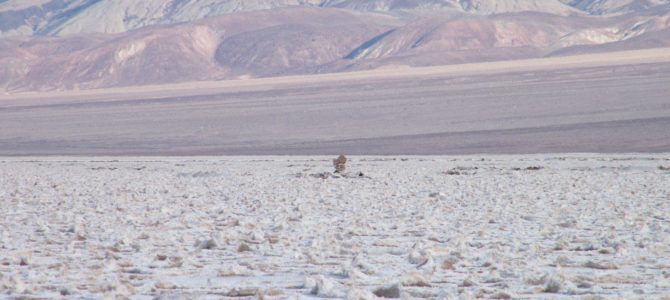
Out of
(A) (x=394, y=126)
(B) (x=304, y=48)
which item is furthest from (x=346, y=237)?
(B) (x=304, y=48)

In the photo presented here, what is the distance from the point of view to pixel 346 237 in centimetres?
932

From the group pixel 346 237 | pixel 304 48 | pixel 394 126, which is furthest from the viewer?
pixel 304 48

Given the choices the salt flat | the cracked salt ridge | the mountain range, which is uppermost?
the mountain range

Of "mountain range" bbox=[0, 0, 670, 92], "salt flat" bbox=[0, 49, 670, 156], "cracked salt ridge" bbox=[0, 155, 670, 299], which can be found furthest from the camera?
"mountain range" bbox=[0, 0, 670, 92]

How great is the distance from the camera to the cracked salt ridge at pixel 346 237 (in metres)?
6.66

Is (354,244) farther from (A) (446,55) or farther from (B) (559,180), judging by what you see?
(A) (446,55)

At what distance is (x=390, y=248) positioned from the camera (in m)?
8.48

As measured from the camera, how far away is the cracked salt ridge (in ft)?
21.8

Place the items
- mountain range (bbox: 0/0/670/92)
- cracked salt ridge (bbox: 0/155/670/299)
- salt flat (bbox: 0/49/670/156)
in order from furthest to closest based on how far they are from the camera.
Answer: mountain range (bbox: 0/0/670/92) < salt flat (bbox: 0/49/670/156) < cracked salt ridge (bbox: 0/155/670/299)

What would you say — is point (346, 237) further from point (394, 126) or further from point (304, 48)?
point (304, 48)

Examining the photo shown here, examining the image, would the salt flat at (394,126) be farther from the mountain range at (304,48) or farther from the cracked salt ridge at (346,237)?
the mountain range at (304,48)

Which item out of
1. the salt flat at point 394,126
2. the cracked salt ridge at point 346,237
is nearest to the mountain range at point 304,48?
the salt flat at point 394,126

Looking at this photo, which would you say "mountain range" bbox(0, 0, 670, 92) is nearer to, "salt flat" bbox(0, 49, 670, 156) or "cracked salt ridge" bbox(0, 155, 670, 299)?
"salt flat" bbox(0, 49, 670, 156)

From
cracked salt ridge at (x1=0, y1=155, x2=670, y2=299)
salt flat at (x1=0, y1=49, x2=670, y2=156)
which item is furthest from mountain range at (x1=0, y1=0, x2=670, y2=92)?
cracked salt ridge at (x1=0, y1=155, x2=670, y2=299)
